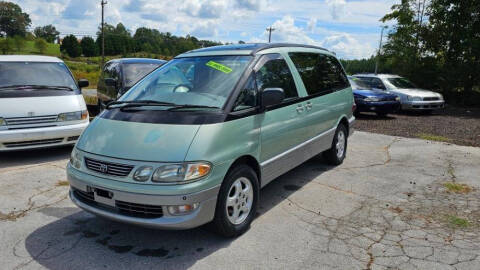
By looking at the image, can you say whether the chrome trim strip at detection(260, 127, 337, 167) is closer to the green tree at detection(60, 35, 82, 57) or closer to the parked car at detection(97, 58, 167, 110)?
the parked car at detection(97, 58, 167, 110)

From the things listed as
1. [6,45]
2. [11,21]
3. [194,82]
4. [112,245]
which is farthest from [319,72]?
[11,21]

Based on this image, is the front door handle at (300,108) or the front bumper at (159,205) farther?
the front door handle at (300,108)

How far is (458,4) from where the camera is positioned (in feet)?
57.9

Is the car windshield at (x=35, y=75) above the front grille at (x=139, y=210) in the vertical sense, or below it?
above

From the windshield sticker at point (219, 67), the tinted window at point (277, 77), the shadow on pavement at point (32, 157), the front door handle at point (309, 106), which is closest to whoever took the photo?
the windshield sticker at point (219, 67)

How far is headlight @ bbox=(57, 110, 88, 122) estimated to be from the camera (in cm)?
659

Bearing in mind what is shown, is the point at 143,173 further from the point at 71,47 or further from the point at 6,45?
the point at 71,47

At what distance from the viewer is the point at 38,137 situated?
20.6ft

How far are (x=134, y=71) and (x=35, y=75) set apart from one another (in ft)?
8.80

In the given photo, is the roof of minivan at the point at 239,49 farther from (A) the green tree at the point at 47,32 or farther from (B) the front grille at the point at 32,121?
(A) the green tree at the point at 47,32

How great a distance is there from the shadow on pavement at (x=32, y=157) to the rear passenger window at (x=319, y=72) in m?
4.46

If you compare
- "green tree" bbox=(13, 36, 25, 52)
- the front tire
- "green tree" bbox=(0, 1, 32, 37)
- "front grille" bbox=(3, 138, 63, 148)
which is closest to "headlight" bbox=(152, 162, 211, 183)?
the front tire

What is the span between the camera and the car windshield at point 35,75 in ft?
22.5

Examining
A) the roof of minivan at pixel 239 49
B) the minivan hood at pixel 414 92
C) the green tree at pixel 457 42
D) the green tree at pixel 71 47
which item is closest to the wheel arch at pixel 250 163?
the roof of minivan at pixel 239 49
